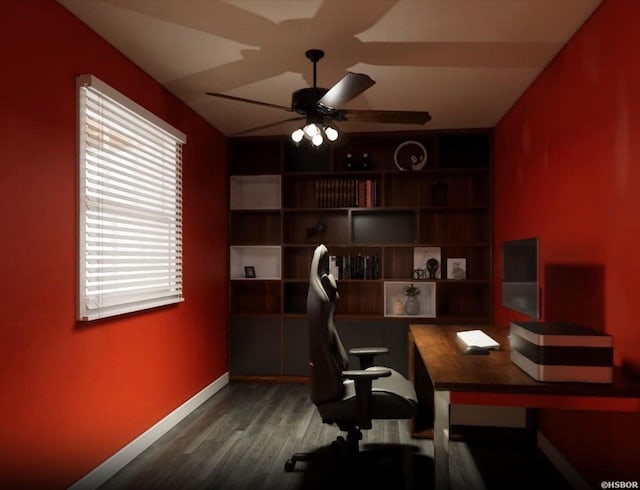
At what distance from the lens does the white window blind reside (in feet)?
8.04

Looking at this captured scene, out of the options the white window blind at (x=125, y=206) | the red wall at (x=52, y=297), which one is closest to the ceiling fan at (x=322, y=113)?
the white window blind at (x=125, y=206)

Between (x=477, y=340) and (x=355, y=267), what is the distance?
2120 mm

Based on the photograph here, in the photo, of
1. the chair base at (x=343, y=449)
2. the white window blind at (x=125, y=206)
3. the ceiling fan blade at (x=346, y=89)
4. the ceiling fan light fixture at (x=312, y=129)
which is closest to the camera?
the ceiling fan blade at (x=346, y=89)

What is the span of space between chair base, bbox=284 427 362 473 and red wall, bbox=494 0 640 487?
1.25 meters

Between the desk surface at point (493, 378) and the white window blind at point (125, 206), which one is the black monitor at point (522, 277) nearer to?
the desk surface at point (493, 378)

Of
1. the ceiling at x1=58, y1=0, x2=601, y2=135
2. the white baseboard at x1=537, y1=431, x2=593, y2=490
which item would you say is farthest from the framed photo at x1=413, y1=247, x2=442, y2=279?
the white baseboard at x1=537, y1=431, x2=593, y2=490

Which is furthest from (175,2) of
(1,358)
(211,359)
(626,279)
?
(211,359)

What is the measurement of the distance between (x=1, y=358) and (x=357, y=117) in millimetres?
2307

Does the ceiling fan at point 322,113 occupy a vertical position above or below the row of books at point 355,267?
above

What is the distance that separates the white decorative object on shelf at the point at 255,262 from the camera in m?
4.82

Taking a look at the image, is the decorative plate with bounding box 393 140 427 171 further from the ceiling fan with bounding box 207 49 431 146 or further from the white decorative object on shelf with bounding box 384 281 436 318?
the ceiling fan with bounding box 207 49 431 146

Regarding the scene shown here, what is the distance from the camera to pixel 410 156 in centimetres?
468

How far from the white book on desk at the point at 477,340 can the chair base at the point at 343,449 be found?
2.75 feet

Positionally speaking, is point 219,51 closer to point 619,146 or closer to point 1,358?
point 1,358
